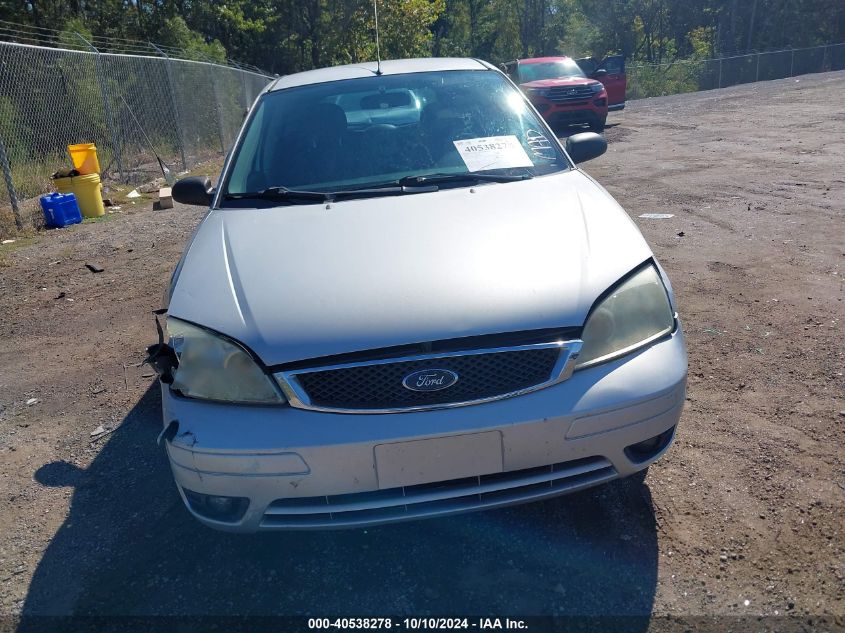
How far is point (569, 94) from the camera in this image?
1464 centimetres

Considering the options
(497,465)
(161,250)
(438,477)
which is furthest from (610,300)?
(161,250)

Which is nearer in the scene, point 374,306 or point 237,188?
point 374,306

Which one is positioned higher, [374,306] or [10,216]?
[374,306]

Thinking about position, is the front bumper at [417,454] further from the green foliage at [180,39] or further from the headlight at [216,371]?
the green foliage at [180,39]

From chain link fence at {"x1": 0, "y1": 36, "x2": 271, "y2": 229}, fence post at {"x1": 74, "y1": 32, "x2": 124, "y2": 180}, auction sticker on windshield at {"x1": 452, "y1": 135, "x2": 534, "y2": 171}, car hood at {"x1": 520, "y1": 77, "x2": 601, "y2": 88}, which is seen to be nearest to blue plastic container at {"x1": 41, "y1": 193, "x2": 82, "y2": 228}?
chain link fence at {"x1": 0, "y1": 36, "x2": 271, "y2": 229}

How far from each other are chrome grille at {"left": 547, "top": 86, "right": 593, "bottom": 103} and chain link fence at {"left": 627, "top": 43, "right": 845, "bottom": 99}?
79.6 feet

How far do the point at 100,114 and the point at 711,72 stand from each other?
34.6 metres

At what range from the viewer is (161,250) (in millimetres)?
7336

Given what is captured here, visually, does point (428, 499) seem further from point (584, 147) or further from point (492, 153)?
point (584, 147)

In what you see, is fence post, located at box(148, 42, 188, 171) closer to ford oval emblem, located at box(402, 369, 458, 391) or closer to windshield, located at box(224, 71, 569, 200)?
windshield, located at box(224, 71, 569, 200)

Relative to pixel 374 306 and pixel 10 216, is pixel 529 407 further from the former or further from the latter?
pixel 10 216

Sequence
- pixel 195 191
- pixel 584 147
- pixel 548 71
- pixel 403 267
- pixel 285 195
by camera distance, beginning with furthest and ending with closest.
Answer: pixel 548 71, pixel 584 147, pixel 195 191, pixel 285 195, pixel 403 267

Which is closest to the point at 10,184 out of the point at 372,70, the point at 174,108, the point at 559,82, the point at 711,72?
the point at 174,108

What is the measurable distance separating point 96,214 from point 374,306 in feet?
28.5
